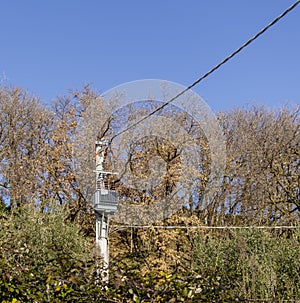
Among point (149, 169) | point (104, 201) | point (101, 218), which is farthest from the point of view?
point (149, 169)

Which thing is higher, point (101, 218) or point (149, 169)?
point (149, 169)

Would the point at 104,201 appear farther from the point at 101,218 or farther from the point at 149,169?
the point at 149,169

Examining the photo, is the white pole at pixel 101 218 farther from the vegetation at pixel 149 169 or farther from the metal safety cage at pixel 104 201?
the vegetation at pixel 149 169

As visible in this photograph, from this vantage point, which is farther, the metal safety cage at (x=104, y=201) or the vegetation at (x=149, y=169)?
the vegetation at (x=149, y=169)

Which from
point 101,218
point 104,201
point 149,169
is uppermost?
point 149,169

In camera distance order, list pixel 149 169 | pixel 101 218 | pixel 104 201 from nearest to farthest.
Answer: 1. pixel 104 201
2. pixel 101 218
3. pixel 149 169

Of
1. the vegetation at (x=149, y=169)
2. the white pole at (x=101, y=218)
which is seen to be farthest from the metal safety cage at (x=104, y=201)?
the vegetation at (x=149, y=169)

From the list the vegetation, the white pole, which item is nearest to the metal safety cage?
the white pole

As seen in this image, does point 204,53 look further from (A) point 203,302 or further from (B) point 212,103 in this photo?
(B) point 212,103

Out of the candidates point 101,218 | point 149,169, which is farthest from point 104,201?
point 149,169

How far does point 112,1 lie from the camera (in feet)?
24.0

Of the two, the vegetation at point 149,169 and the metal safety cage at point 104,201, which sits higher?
the vegetation at point 149,169

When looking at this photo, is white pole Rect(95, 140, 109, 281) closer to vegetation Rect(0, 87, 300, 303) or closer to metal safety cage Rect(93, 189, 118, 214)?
metal safety cage Rect(93, 189, 118, 214)

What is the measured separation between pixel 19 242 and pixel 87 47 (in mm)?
5008
